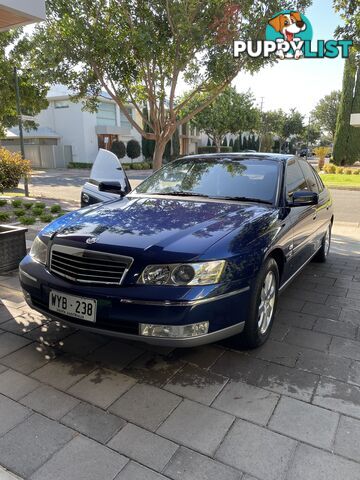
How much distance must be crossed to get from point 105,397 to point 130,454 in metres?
0.51

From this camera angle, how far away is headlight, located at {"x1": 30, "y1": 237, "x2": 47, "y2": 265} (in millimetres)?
2880

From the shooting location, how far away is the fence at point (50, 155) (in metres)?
32.5

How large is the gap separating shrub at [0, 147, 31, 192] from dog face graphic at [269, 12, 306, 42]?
697 centimetres

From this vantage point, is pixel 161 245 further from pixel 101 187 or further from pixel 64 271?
pixel 101 187

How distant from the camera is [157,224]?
284cm

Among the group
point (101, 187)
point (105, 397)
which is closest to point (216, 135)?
point (101, 187)

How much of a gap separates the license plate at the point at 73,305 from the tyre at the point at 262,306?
1.10 meters

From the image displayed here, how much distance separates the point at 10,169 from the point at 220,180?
7613 millimetres

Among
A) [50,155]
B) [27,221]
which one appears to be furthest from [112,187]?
[50,155]

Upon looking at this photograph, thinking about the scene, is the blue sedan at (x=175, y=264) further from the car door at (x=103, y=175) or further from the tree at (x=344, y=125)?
the tree at (x=344, y=125)

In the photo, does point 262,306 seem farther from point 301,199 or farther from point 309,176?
point 309,176

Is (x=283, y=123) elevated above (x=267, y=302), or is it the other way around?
(x=283, y=123)

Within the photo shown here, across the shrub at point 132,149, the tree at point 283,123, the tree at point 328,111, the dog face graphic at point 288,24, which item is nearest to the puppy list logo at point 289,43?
the dog face graphic at point 288,24

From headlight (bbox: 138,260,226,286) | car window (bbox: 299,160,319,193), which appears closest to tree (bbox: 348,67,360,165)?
car window (bbox: 299,160,319,193)
